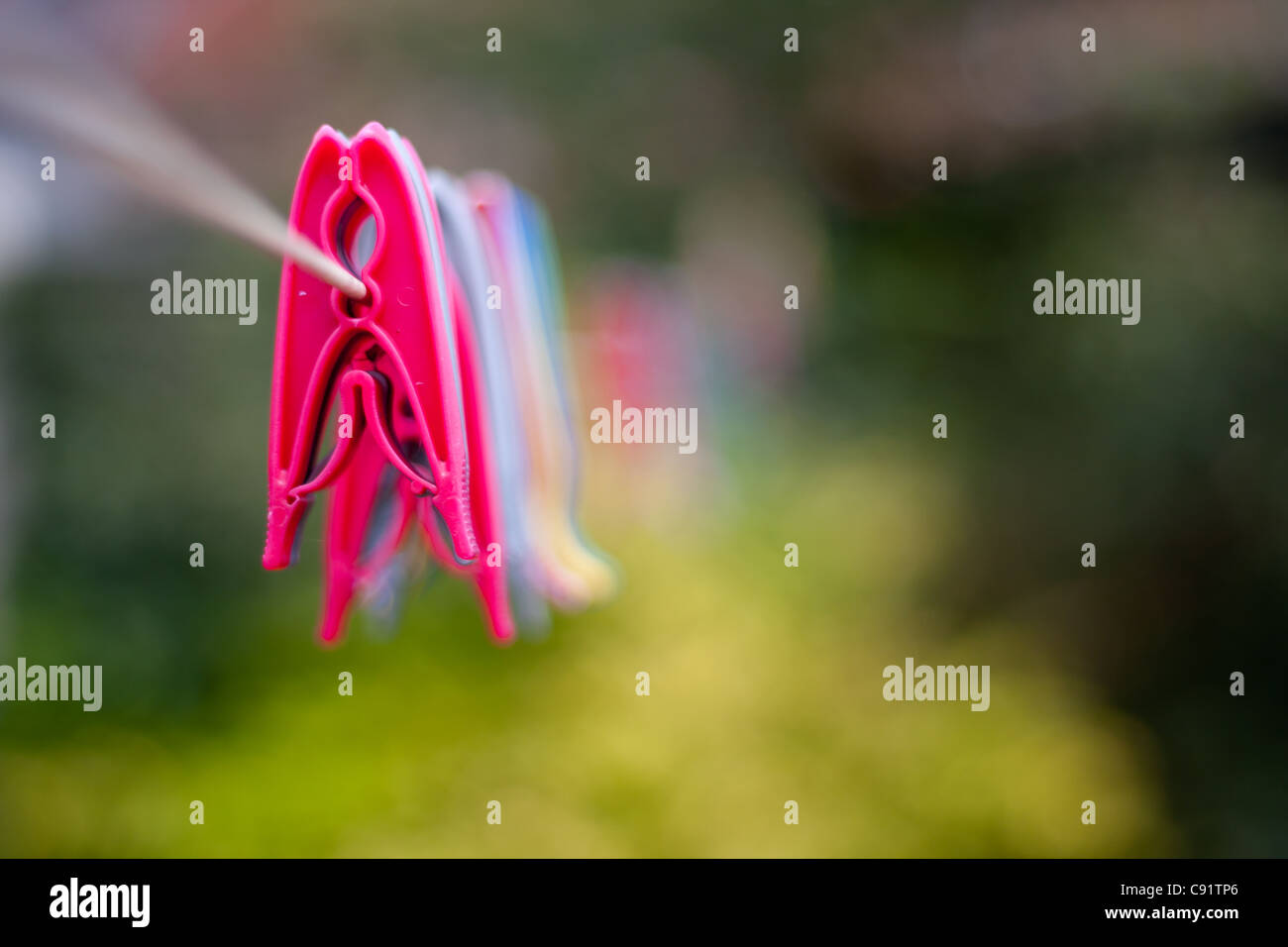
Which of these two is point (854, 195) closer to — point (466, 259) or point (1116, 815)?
point (466, 259)

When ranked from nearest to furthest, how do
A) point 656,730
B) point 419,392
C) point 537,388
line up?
point 419,392 → point 537,388 → point 656,730

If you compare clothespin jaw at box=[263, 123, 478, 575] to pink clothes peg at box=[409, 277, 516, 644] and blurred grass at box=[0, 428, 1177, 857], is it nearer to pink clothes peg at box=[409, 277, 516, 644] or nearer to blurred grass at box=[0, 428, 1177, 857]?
pink clothes peg at box=[409, 277, 516, 644]

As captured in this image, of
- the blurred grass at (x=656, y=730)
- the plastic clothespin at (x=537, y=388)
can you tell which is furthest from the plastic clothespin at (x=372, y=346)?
the blurred grass at (x=656, y=730)

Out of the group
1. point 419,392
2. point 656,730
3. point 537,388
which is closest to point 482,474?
point 419,392

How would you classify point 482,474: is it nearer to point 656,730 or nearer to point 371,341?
point 371,341

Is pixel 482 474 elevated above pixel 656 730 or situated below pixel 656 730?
above

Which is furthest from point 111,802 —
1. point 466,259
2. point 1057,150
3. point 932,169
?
point 1057,150

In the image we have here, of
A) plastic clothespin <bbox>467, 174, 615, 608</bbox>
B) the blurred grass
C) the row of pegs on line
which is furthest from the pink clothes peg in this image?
the blurred grass

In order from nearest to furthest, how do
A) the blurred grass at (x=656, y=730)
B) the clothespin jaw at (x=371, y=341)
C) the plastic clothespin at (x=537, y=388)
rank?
the clothespin jaw at (x=371, y=341)
the plastic clothespin at (x=537, y=388)
the blurred grass at (x=656, y=730)

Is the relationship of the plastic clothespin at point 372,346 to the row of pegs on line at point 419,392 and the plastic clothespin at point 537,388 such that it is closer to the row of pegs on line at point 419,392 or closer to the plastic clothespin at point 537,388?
the row of pegs on line at point 419,392
